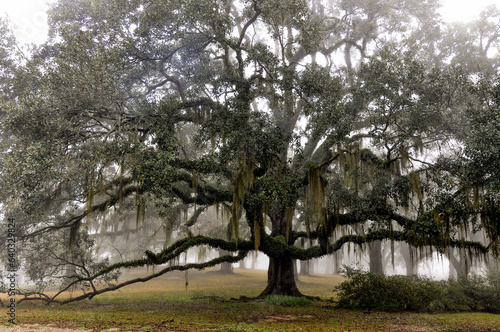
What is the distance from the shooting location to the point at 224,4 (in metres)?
10.9

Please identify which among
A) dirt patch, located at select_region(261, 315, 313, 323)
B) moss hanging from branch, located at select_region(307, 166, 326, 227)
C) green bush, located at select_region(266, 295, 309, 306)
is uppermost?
moss hanging from branch, located at select_region(307, 166, 326, 227)

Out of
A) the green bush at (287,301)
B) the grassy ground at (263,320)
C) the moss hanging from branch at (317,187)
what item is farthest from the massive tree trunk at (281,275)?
the moss hanging from branch at (317,187)

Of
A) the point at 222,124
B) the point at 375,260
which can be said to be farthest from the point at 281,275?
the point at 375,260

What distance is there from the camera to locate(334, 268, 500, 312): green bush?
37.6ft

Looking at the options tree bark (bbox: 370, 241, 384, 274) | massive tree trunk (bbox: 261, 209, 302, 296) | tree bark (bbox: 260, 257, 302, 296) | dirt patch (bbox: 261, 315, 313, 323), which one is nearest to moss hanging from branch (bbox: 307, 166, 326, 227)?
Result: dirt patch (bbox: 261, 315, 313, 323)

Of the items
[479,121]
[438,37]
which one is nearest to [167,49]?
[479,121]

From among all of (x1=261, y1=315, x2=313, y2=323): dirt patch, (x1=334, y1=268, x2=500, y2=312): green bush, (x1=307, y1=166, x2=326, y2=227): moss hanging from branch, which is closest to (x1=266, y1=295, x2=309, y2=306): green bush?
(x1=334, y1=268, x2=500, y2=312): green bush

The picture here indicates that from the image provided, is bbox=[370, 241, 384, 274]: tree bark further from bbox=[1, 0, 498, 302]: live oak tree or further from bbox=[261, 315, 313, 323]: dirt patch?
bbox=[261, 315, 313, 323]: dirt patch

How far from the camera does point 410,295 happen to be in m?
11.4

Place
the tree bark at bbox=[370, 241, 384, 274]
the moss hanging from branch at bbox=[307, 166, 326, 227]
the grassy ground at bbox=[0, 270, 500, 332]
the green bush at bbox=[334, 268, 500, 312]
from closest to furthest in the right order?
1. the grassy ground at bbox=[0, 270, 500, 332]
2. the moss hanging from branch at bbox=[307, 166, 326, 227]
3. the green bush at bbox=[334, 268, 500, 312]
4. the tree bark at bbox=[370, 241, 384, 274]

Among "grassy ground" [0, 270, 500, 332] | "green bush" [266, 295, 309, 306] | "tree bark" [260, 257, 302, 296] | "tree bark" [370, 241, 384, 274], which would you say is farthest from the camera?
"tree bark" [370, 241, 384, 274]

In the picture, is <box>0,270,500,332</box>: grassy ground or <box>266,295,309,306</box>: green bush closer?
<box>0,270,500,332</box>: grassy ground

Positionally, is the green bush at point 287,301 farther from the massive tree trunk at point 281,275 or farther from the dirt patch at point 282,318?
the dirt patch at point 282,318

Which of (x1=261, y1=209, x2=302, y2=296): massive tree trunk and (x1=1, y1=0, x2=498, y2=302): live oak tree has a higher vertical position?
(x1=1, y1=0, x2=498, y2=302): live oak tree
